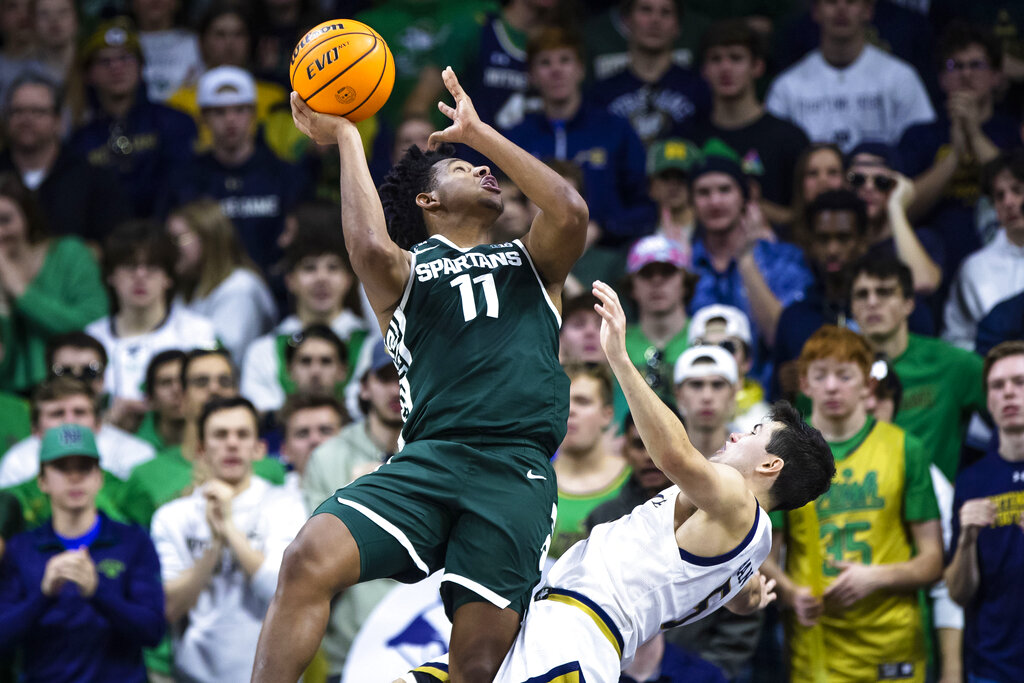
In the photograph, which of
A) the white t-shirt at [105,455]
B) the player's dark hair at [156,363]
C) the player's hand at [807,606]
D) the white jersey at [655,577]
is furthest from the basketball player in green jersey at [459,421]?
the player's dark hair at [156,363]

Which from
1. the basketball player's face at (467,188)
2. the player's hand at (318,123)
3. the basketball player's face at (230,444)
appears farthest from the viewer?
the basketball player's face at (230,444)

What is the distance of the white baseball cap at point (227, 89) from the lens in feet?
36.9

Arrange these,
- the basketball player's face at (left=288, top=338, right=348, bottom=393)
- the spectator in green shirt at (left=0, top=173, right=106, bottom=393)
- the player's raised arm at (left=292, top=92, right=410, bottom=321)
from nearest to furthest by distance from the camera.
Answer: the player's raised arm at (left=292, top=92, right=410, bottom=321)
the basketball player's face at (left=288, top=338, right=348, bottom=393)
the spectator in green shirt at (left=0, top=173, right=106, bottom=393)

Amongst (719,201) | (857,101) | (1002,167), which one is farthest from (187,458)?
(857,101)

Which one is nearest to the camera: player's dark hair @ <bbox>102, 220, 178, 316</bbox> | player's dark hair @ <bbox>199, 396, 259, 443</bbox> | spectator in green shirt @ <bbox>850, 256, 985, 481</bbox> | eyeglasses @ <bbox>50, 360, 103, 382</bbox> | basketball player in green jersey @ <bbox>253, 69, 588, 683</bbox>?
basketball player in green jersey @ <bbox>253, 69, 588, 683</bbox>

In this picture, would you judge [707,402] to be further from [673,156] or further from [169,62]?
[169,62]

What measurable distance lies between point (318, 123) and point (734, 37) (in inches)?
243

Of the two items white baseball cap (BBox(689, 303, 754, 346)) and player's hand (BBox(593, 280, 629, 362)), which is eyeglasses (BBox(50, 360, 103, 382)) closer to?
white baseball cap (BBox(689, 303, 754, 346))

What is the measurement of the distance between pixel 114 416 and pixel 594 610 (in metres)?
5.10

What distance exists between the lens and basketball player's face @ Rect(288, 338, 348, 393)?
30.9 feet

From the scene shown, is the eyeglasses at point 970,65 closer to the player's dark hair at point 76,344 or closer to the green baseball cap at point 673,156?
the green baseball cap at point 673,156

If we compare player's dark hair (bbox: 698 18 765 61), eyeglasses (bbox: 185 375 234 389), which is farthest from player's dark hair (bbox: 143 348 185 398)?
player's dark hair (bbox: 698 18 765 61)

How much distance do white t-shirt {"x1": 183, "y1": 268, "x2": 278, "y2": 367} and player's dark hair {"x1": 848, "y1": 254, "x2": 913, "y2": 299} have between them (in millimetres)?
4405

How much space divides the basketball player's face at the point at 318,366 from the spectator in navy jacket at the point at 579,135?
234cm
